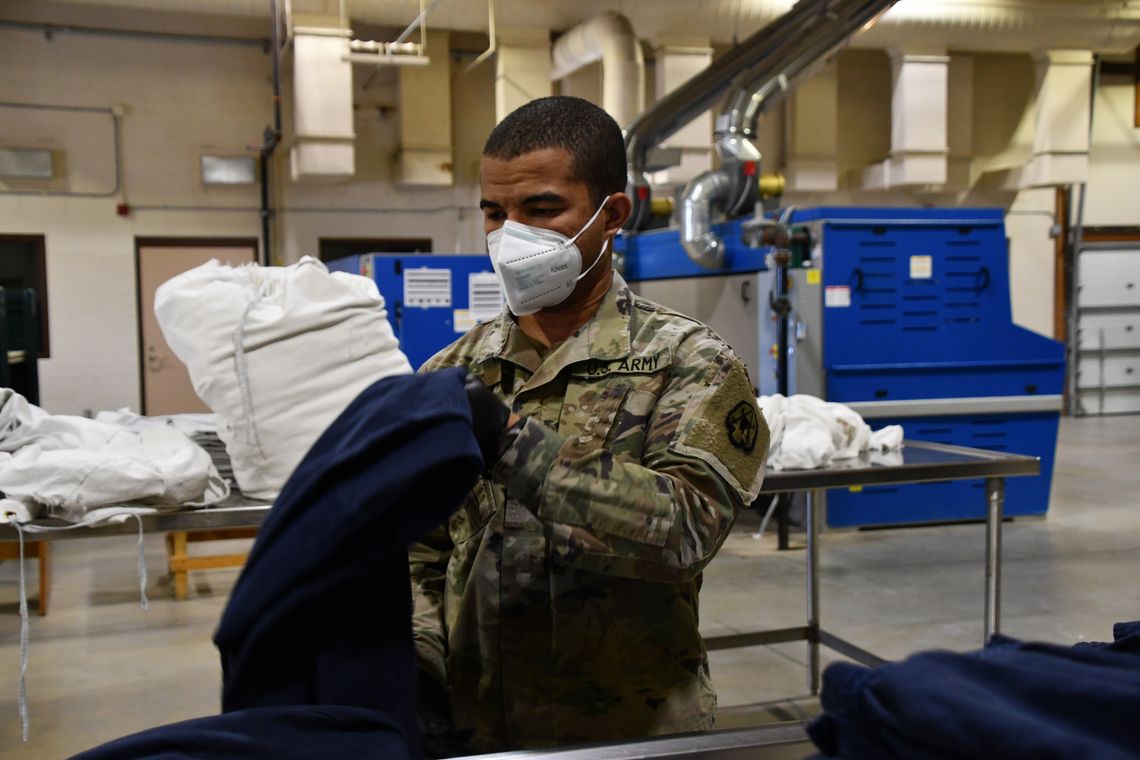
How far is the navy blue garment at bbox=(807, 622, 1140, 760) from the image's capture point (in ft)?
1.79

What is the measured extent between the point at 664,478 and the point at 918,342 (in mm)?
4882

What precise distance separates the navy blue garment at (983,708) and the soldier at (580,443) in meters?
0.54

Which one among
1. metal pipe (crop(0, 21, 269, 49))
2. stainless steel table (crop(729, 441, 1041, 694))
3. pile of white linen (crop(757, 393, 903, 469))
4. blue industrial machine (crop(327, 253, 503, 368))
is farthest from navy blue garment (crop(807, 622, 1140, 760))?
metal pipe (crop(0, 21, 269, 49))

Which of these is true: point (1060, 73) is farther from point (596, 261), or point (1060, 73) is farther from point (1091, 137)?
point (596, 261)

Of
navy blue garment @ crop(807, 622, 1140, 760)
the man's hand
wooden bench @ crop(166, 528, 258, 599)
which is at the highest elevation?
the man's hand

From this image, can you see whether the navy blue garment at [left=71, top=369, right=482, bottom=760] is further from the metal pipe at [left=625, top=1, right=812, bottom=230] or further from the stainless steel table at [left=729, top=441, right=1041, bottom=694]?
the metal pipe at [left=625, top=1, right=812, bottom=230]

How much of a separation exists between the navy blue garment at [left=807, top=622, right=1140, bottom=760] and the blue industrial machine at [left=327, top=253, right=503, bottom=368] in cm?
550

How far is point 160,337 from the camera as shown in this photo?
920cm

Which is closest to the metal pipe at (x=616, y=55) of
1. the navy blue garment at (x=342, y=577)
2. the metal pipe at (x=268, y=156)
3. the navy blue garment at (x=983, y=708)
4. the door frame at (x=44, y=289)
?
the metal pipe at (x=268, y=156)

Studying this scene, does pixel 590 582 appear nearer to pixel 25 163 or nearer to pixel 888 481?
pixel 888 481

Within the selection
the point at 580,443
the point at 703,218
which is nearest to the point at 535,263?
the point at 580,443

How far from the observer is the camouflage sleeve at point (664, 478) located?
0.99 m

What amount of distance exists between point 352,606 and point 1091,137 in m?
12.4

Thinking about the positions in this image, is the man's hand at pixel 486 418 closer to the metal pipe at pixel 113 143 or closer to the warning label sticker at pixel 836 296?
the warning label sticker at pixel 836 296
